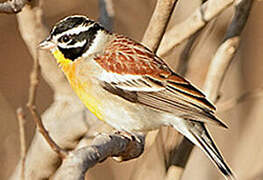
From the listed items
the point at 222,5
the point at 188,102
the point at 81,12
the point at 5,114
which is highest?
the point at 222,5

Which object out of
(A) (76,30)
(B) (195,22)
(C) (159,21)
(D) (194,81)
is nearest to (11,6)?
(A) (76,30)

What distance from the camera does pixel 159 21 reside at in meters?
3.74

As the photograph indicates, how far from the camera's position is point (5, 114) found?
6090mm

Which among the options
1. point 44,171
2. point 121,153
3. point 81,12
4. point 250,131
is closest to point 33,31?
point 44,171

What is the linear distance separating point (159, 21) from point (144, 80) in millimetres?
363

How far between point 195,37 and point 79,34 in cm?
76

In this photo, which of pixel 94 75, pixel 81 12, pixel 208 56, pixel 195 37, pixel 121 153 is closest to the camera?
pixel 121 153

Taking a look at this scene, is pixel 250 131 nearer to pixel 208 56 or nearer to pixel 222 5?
pixel 208 56

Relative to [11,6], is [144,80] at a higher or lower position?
lower

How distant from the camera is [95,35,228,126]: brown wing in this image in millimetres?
3803

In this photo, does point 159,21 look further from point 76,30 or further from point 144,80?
point 76,30

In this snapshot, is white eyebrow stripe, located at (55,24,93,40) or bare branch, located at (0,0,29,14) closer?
bare branch, located at (0,0,29,14)

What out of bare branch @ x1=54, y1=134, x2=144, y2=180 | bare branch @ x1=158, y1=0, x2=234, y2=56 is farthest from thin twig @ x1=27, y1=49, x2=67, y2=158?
bare branch @ x1=158, y1=0, x2=234, y2=56

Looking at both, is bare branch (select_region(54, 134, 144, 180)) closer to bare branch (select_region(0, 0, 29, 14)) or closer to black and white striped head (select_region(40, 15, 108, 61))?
black and white striped head (select_region(40, 15, 108, 61))
